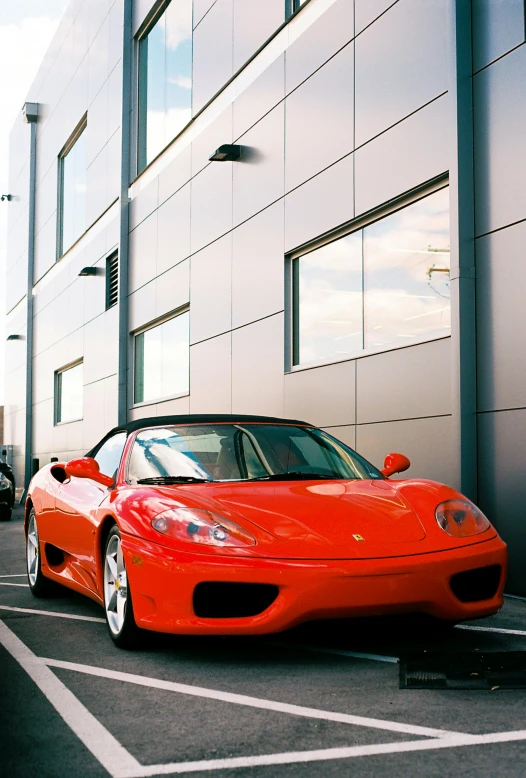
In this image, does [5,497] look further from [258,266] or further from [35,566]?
[35,566]

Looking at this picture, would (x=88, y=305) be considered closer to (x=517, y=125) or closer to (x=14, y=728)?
(x=517, y=125)

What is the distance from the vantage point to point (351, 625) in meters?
4.25

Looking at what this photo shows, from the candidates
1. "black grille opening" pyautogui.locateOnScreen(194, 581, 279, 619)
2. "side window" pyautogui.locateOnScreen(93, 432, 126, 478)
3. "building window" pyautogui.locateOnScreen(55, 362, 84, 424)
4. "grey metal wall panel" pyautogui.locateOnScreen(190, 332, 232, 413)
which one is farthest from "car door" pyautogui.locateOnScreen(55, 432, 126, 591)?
"building window" pyautogui.locateOnScreen(55, 362, 84, 424)

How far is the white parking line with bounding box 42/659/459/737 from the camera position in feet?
11.0

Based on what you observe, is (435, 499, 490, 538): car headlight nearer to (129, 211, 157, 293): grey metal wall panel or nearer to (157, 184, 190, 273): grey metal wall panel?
(157, 184, 190, 273): grey metal wall panel

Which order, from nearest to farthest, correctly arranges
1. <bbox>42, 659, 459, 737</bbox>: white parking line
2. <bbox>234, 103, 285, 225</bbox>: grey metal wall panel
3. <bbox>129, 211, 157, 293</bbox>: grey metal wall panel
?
<bbox>42, 659, 459, 737</bbox>: white parking line → <bbox>234, 103, 285, 225</bbox>: grey metal wall panel → <bbox>129, 211, 157, 293</bbox>: grey metal wall panel

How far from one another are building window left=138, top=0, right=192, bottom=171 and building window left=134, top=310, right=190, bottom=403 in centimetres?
313

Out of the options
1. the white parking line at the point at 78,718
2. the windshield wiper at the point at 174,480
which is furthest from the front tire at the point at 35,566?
the windshield wiper at the point at 174,480

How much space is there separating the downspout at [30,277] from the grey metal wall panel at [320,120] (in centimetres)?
1744

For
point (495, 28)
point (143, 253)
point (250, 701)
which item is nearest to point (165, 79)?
point (143, 253)

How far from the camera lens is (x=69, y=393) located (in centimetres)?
2266

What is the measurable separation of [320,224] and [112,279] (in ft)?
30.3

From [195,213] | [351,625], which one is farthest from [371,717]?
[195,213]

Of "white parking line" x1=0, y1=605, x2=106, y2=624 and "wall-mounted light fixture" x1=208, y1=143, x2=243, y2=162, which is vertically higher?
"wall-mounted light fixture" x1=208, y1=143, x2=243, y2=162
